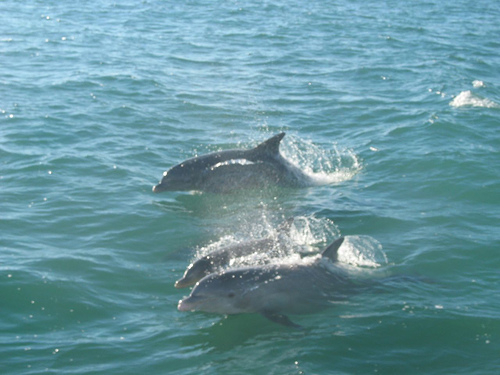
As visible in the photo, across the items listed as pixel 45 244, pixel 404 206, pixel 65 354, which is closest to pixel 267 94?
pixel 404 206

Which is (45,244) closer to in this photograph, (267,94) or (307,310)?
(307,310)

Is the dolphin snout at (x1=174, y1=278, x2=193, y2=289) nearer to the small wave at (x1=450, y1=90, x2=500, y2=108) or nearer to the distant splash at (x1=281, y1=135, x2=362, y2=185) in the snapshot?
the distant splash at (x1=281, y1=135, x2=362, y2=185)

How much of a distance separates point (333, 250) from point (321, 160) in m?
7.04

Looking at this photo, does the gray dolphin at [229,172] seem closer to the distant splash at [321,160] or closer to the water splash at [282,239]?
the distant splash at [321,160]

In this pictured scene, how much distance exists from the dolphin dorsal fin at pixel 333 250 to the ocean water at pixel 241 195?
56cm

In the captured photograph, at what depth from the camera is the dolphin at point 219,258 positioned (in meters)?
11.1

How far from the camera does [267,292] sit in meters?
10.3

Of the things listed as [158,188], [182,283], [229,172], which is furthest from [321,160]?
[182,283]

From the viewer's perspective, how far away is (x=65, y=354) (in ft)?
30.2

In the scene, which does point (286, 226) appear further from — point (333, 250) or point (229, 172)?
point (229, 172)

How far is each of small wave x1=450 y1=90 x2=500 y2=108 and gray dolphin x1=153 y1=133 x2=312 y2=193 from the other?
8.96 meters

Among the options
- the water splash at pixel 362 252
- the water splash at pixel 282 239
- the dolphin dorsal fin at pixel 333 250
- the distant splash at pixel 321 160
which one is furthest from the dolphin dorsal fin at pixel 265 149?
the dolphin dorsal fin at pixel 333 250

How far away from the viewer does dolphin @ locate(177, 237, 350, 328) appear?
10.1m

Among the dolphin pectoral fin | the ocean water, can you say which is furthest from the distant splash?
the dolphin pectoral fin
